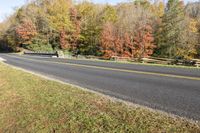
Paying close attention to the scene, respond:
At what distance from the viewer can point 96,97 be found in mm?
8867

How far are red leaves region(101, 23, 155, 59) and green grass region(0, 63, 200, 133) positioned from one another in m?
36.4

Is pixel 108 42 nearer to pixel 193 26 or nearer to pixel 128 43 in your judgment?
pixel 128 43

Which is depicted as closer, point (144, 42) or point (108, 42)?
point (144, 42)

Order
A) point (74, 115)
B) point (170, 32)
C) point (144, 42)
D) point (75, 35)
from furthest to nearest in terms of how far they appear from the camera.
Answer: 1. point (75, 35)
2. point (170, 32)
3. point (144, 42)
4. point (74, 115)

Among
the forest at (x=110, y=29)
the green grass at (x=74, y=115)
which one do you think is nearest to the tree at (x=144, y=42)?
the forest at (x=110, y=29)

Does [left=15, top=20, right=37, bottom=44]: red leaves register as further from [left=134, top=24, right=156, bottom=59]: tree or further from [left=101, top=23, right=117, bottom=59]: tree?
[left=134, top=24, right=156, bottom=59]: tree

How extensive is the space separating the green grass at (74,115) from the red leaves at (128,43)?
119 feet

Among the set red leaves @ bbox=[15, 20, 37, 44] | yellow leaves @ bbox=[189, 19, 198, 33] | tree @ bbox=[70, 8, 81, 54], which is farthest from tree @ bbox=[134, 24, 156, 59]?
red leaves @ bbox=[15, 20, 37, 44]

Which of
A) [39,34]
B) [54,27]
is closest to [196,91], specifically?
[54,27]

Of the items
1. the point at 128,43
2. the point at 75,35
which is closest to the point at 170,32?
the point at 128,43

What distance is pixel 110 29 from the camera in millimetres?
50781

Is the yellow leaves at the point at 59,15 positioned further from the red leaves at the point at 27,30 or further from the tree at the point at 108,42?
the tree at the point at 108,42

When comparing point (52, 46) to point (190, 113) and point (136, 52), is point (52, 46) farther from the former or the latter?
point (190, 113)

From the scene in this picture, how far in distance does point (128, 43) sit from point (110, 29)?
471cm
